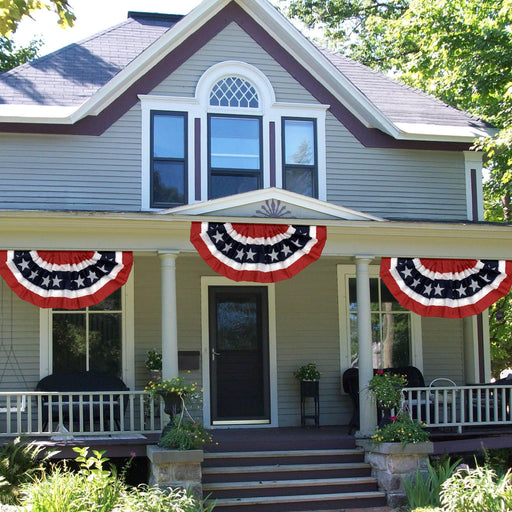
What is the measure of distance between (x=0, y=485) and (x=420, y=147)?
877cm

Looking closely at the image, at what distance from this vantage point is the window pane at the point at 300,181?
41.4ft

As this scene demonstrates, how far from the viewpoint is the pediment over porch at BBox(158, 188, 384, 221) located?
10.6 meters

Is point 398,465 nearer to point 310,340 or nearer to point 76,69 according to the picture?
point 310,340

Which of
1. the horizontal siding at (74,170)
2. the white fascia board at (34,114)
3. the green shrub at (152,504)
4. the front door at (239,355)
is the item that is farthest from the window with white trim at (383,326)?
the green shrub at (152,504)

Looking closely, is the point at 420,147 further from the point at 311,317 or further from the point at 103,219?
the point at 103,219

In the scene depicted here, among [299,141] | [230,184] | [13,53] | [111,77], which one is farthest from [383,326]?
[13,53]

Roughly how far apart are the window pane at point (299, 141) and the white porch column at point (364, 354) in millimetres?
2452

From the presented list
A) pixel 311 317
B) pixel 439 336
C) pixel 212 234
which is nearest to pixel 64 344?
pixel 212 234

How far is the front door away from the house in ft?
0.08

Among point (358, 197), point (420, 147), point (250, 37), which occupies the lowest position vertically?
point (358, 197)

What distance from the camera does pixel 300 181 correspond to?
12703mm

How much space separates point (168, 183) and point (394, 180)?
156 inches

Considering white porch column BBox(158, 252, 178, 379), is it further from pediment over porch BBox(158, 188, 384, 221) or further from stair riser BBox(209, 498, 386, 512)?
stair riser BBox(209, 498, 386, 512)

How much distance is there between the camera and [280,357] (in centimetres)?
1255
